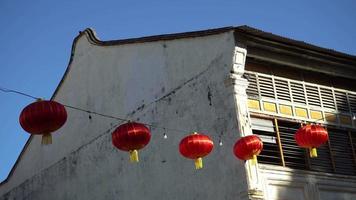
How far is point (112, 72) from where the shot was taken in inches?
750

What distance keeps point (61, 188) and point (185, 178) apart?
7307 mm

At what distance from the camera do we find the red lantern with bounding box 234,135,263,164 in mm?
12203

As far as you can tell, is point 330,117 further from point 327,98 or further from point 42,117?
point 42,117

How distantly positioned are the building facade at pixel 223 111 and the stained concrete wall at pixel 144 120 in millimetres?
32

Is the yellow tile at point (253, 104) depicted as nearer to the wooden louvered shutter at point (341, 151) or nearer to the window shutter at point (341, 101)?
the wooden louvered shutter at point (341, 151)

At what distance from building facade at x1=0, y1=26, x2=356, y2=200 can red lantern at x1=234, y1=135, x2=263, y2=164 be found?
0.87 m

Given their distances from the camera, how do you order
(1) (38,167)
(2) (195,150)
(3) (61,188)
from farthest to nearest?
(1) (38,167) → (3) (61,188) → (2) (195,150)

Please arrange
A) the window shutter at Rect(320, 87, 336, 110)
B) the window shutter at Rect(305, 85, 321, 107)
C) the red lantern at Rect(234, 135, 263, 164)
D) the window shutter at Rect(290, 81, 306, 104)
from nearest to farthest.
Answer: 1. the red lantern at Rect(234, 135, 263, 164)
2. the window shutter at Rect(290, 81, 306, 104)
3. the window shutter at Rect(305, 85, 321, 107)
4. the window shutter at Rect(320, 87, 336, 110)

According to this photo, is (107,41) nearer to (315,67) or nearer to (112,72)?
(112,72)

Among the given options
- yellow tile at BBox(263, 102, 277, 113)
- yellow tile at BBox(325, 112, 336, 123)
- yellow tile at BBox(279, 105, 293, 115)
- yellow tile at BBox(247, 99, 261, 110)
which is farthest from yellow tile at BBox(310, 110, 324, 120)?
yellow tile at BBox(247, 99, 261, 110)

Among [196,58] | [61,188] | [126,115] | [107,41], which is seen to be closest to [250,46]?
[196,58]

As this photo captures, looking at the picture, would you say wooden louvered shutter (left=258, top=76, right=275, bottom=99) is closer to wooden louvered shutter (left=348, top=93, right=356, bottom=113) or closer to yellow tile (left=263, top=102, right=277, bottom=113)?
yellow tile (left=263, top=102, right=277, bottom=113)

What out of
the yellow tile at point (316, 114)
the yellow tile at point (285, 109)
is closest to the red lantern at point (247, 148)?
the yellow tile at point (285, 109)

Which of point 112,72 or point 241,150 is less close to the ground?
point 112,72
